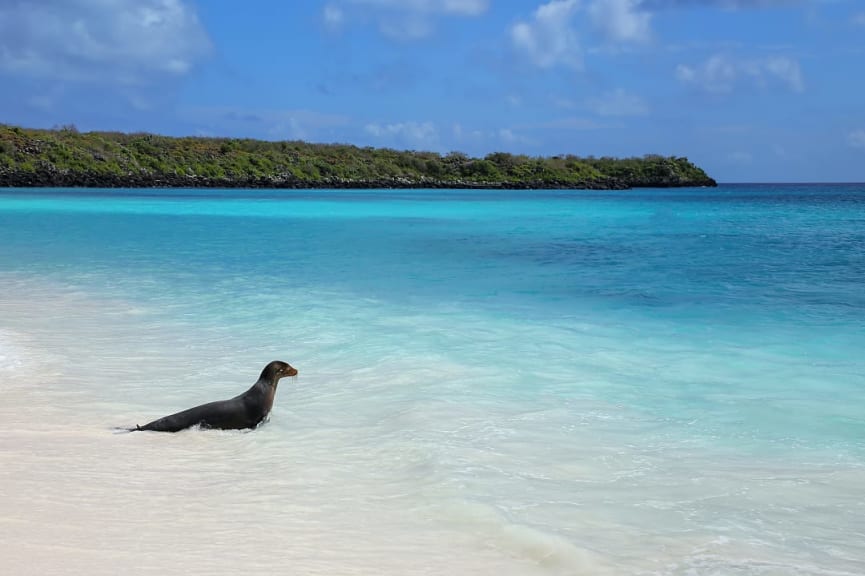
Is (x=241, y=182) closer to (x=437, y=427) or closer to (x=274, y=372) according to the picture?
(x=274, y=372)

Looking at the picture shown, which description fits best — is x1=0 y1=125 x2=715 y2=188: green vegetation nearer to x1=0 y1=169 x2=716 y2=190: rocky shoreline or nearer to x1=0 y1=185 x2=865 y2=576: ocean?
x1=0 y1=169 x2=716 y2=190: rocky shoreline

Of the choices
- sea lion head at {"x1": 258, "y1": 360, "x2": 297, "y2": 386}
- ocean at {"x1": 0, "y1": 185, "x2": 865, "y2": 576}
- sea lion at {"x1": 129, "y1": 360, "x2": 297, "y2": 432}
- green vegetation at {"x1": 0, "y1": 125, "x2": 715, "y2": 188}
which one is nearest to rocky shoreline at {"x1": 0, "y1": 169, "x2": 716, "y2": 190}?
green vegetation at {"x1": 0, "y1": 125, "x2": 715, "y2": 188}

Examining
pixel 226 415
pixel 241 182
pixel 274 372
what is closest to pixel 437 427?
pixel 274 372

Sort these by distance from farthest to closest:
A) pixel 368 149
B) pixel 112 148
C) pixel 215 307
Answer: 1. pixel 368 149
2. pixel 112 148
3. pixel 215 307

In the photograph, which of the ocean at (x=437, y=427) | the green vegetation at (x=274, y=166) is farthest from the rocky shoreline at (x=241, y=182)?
the ocean at (x=437, y=427)

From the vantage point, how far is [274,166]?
2899 inches

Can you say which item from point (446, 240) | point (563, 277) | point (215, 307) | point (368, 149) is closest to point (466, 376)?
point (215, 307)

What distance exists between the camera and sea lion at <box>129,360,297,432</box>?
186 inches

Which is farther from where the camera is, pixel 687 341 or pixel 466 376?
pixel 687 341

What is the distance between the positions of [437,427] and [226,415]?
4.09 ft

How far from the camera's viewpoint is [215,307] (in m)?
10.1

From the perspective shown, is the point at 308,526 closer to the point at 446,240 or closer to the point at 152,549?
the point at 152,549

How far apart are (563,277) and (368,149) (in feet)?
254

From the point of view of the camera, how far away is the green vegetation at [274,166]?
59.6 meters
